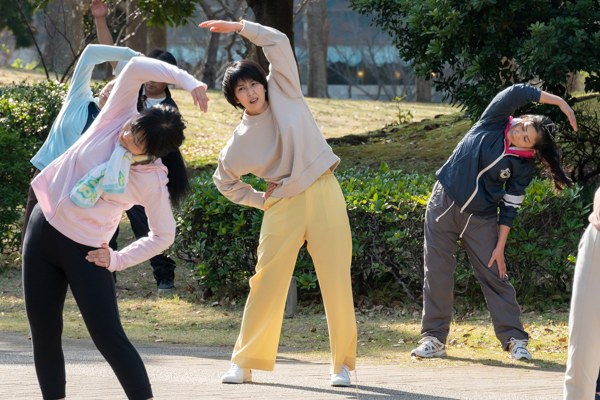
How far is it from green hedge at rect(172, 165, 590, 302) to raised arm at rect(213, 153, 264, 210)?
7.00 ft

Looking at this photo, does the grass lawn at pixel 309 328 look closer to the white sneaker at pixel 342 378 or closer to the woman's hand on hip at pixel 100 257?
the white sneaker at pixel 342 378

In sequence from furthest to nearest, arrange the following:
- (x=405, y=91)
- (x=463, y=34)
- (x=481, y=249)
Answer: (x=405, y=91)
(x=463, y=34)
(x=481, y=249)

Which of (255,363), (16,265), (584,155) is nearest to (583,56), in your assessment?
(584,155)

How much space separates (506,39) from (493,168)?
376cm

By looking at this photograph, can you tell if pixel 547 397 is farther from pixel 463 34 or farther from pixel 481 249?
pixel 463 34

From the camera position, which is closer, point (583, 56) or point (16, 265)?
point (583, 56)

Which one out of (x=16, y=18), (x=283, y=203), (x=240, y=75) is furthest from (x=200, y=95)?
(x=16, y=18)

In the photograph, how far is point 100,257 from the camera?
321cm

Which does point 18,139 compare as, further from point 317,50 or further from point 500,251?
point 317,50

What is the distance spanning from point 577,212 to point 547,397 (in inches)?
108

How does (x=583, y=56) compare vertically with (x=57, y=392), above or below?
above

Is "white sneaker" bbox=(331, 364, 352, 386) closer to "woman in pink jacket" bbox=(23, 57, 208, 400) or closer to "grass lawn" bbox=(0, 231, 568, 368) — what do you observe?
"grass lawn" bbox=(0, 231, 568, 368)

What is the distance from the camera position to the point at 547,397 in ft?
13.3

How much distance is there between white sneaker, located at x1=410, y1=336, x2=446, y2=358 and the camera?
17.0ft
